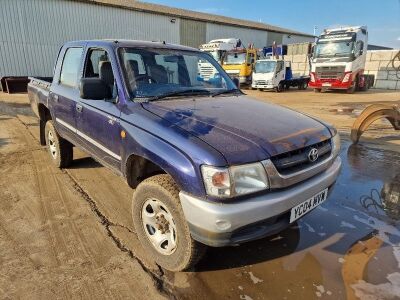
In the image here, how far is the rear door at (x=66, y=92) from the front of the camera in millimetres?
4094

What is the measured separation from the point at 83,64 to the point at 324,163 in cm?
308

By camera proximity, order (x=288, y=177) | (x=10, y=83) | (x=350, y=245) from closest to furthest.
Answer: (x=288, y=177) → (x=350, y=245) → (x=10, y=83)

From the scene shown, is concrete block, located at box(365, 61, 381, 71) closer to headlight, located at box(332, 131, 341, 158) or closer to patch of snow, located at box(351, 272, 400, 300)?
headlight, located at box(332, 131, 341, 158)

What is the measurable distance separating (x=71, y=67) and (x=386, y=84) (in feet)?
89.5

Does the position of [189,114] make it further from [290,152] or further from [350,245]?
[350,245]

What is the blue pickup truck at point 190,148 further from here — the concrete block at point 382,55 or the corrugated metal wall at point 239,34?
the corrugated metal wall at point 239,34

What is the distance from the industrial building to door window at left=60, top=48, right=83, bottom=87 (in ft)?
64.6

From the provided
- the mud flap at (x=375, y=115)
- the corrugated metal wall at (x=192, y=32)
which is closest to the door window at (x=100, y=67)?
the mud flap at (x=375, y=115)

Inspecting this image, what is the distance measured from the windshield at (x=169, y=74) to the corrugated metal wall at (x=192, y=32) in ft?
87.7

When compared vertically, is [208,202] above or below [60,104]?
below

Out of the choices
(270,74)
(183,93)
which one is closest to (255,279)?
(183,93)

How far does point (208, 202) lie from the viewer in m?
2.17

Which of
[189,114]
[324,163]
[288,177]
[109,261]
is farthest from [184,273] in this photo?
[324,163]

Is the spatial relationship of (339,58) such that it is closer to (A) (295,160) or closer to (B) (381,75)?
(B) (381,75)
